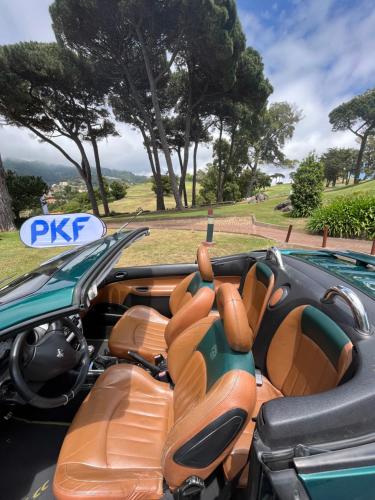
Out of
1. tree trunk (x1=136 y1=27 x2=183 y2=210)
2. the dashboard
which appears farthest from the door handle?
tree trunk (x1=136 y1=27 x2=183 y2=210)

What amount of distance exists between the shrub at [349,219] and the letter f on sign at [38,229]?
28.5ft

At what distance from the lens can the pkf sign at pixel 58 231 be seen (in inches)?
89.0

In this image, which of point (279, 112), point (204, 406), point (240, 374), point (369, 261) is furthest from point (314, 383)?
point (279, 112)

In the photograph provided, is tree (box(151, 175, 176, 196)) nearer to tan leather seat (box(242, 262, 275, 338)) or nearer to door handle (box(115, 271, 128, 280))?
door handle (box(115, 271, 128, 280))

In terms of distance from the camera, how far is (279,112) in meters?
30.3

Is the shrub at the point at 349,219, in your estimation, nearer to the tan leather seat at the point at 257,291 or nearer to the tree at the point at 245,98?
the tan leather seat at the point at 257,291

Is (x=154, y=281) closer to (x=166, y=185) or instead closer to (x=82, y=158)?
(x=82, y=158)

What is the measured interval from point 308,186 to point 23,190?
16.9m

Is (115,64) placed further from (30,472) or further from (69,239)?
(30,472)

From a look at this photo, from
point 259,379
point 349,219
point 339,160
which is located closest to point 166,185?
point 349,219

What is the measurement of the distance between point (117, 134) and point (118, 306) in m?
18.6

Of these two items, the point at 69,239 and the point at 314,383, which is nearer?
the point at 314,383

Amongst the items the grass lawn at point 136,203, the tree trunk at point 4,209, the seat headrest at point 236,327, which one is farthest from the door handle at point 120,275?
the grass lawn at point 136,203

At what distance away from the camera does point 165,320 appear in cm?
285
